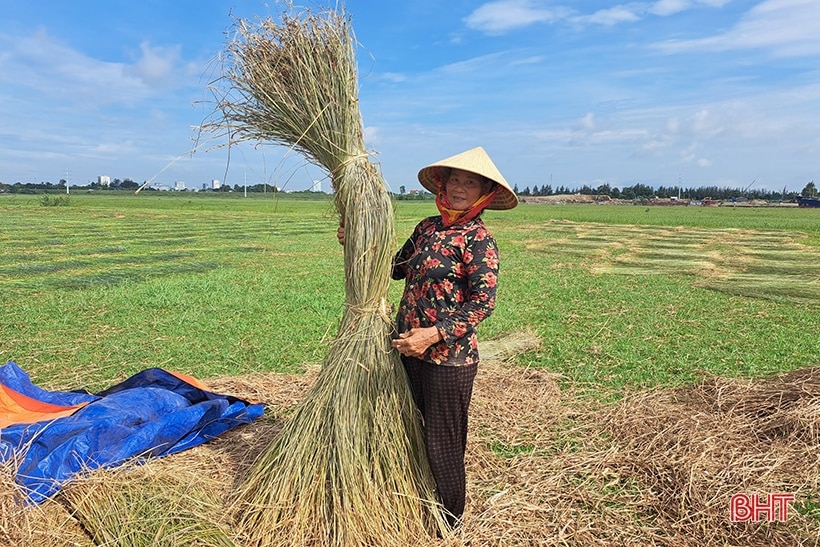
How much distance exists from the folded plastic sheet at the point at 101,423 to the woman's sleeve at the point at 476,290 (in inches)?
71.0

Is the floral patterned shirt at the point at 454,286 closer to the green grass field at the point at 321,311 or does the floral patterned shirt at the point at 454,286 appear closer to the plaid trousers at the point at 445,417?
the plaid trousers at the point at 445,417

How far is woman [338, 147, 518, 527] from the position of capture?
2.19 meters

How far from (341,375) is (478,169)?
1.04m

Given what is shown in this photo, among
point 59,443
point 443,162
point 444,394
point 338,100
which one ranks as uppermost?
point 338,100

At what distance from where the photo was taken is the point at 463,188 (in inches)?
92.7

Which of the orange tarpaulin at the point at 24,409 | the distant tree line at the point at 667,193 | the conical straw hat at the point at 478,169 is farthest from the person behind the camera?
the distant tree line at the point at 667,193

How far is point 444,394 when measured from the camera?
2322 mm

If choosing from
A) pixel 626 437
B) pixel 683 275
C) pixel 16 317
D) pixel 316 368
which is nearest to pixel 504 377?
pixel 626 437

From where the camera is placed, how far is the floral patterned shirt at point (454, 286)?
7.13ft

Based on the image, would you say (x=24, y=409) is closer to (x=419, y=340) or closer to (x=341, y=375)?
(x=341, y=375)

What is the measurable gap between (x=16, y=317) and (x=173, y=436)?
4782mm

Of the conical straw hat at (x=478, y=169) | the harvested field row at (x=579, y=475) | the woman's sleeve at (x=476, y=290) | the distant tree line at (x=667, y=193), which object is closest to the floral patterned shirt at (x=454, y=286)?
the woman's sleeve at (x=476, y=290)

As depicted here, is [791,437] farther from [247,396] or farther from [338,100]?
[247,396]

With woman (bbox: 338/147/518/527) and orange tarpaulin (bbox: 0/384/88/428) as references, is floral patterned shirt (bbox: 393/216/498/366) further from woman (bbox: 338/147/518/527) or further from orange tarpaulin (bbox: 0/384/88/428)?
orange tarpaulin (bbox: 0/384/88/428)
